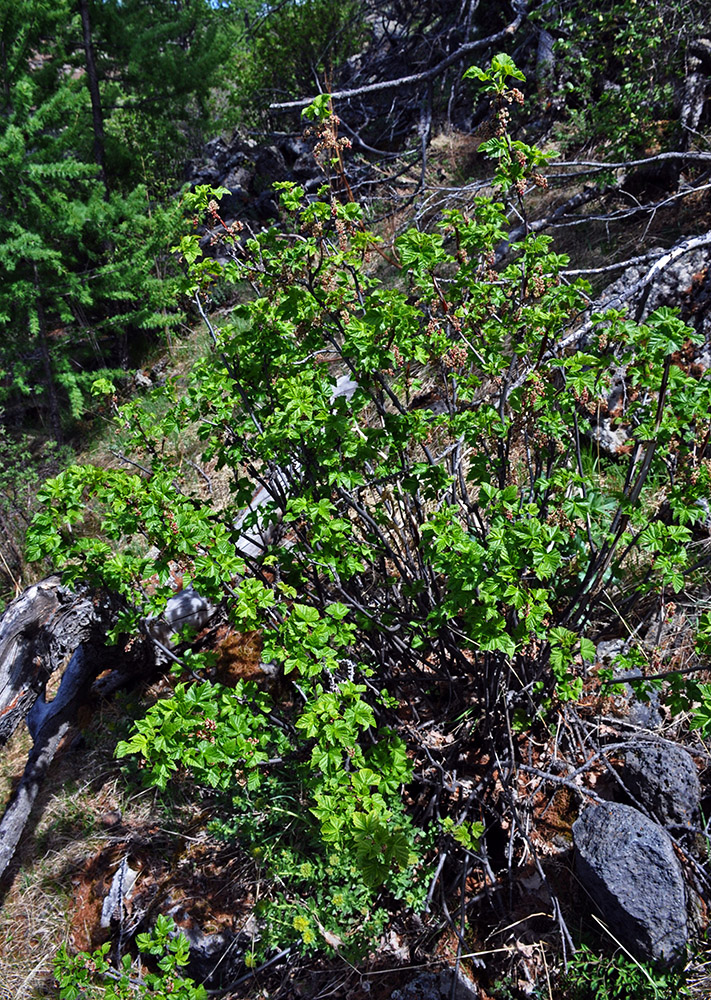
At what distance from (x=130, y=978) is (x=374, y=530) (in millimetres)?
1855

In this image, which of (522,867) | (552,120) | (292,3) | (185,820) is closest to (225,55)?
(292,3)

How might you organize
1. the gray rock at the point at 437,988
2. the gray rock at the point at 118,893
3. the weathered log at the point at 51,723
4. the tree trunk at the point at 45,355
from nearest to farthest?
the gray rock at the point at 437,988, the gray rock at the point at 118,893, the weathered log at the point at 51,723, the tree trunk at the point at 45,355

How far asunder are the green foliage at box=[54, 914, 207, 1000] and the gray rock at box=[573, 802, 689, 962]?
136cm

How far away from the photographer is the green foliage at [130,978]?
6.51 feet

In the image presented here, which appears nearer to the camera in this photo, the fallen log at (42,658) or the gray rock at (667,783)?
the gray rock at (667,783)

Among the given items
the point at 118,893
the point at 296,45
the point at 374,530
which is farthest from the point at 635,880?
the point at 296,45

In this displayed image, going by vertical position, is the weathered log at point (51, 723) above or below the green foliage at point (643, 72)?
below

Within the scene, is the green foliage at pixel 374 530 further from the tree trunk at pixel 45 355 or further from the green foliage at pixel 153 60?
the green foliage at pixel 153 60

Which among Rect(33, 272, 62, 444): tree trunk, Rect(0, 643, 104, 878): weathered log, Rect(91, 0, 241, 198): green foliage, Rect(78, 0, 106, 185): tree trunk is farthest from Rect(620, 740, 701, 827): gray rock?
Rect(91, 0, 241, 198): green foliage

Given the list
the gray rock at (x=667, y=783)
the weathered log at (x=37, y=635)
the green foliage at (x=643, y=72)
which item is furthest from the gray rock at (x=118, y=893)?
the green foliage at (x=643, y=72)

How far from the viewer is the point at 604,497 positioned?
2.49 m

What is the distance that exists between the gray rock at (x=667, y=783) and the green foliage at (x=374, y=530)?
0.41 meters

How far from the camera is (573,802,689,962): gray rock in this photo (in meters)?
2.04

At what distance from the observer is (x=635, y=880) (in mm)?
2111
